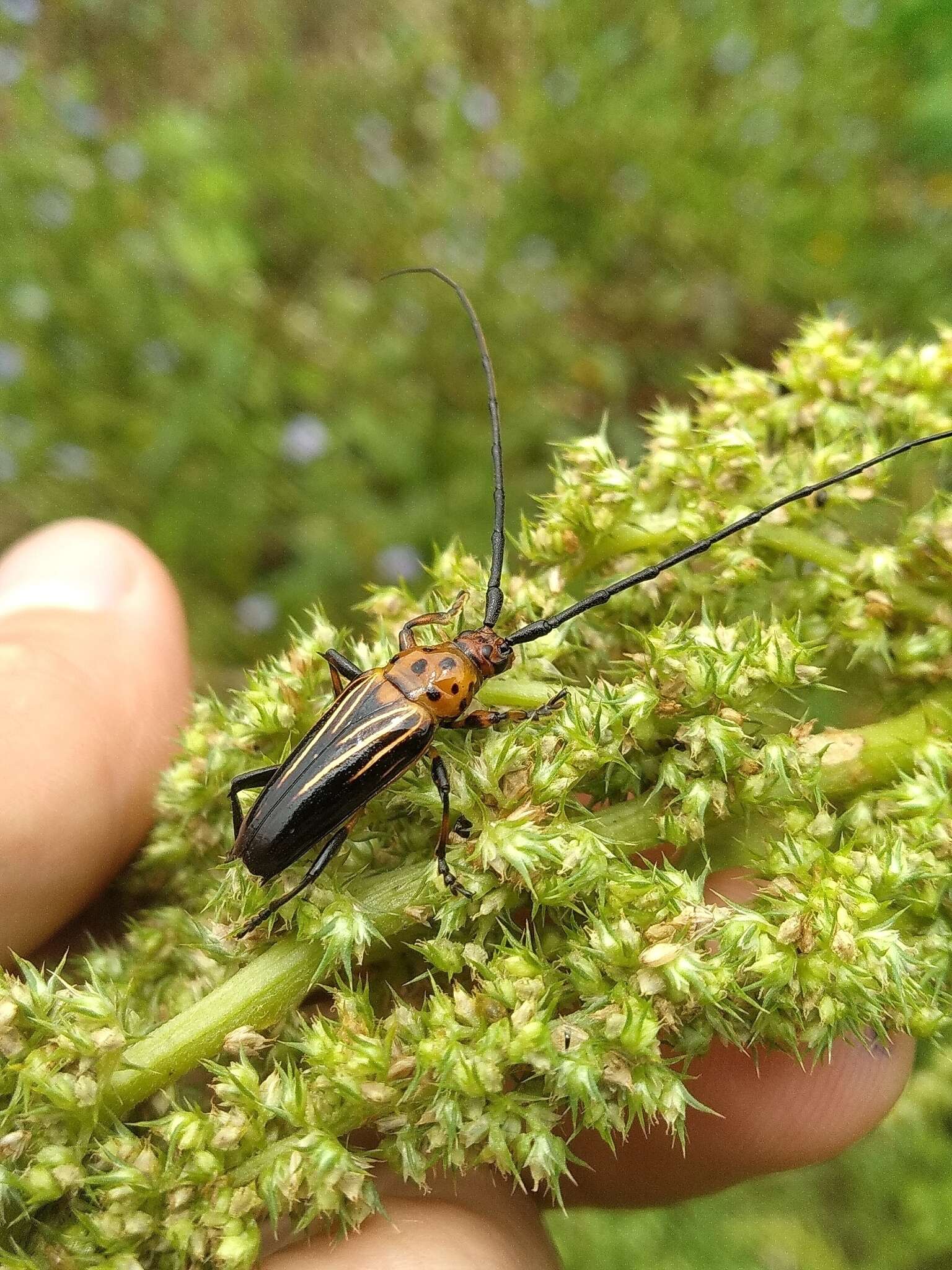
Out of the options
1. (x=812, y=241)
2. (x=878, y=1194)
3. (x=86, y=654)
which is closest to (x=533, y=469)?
(x=812, y=241)

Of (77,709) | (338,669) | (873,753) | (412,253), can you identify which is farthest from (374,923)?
(412,253)

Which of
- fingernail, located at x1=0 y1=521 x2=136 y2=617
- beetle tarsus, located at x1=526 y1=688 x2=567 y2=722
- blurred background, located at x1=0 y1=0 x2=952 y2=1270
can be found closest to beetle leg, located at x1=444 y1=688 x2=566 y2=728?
beetle tarsus, located at x1=526 y1=688 x2=567 y2=722

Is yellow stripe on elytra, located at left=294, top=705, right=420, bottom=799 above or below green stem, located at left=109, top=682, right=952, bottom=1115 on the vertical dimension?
above

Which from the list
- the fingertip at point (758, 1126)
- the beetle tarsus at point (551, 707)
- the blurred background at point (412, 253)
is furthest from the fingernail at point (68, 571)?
the fingertip at point (758, 1126)

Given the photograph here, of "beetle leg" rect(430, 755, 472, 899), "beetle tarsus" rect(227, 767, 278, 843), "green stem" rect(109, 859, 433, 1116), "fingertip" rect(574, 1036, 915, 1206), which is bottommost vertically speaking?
"fingertip" rect(574, 1036, 915, 1206)

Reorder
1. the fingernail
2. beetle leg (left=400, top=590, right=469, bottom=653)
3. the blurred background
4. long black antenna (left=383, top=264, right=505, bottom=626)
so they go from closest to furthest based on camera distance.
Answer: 1. beetle leg (left=400, top=590, right=469, bottom=653)
2. long black antenna (left=383, top=264, right=505, bottom=626)
3. the fingernail
4. the blurred background

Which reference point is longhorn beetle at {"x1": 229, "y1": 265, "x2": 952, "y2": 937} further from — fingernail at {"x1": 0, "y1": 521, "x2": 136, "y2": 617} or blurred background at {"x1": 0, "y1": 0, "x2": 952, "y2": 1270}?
blurred background at {"x1": 0, "y1": 0, "x2": 952, "y2": 1270}
